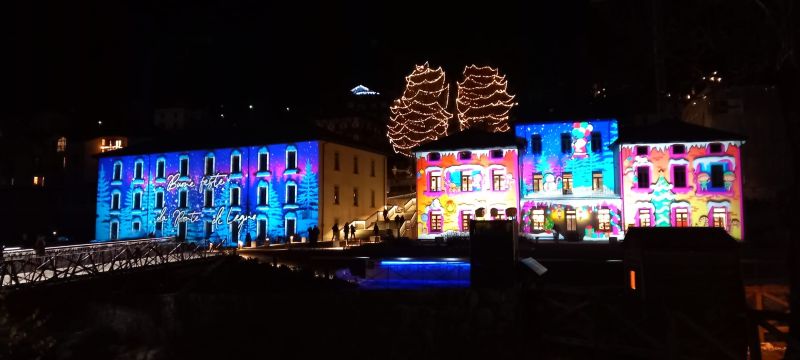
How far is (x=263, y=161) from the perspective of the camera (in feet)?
121

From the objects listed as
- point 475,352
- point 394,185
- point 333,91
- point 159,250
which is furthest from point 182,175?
point 333,91

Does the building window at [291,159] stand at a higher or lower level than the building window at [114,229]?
higher

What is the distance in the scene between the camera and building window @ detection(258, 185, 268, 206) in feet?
119

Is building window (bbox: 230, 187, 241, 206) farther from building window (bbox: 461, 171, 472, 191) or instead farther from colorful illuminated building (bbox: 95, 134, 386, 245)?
building window (bbox: 461, 171, 472, 191)

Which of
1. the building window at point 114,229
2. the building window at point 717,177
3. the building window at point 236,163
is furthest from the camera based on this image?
the building window at point 114,229

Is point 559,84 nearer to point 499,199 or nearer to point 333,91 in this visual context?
point 499,199

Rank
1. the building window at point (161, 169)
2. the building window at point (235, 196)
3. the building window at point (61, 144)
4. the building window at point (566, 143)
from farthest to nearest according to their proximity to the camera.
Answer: the building window at point (61, 144) < the building window at point (161, 169) < the building window at point (235, 196) < the building window at point (566, 143)

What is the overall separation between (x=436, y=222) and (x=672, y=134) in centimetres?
1479

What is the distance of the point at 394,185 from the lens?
4922 centimetres

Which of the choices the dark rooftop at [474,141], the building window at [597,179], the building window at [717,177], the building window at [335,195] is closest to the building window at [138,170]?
the building window at [335,195]

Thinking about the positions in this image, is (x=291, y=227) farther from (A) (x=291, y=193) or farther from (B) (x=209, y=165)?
(B) (x=209, y=165)

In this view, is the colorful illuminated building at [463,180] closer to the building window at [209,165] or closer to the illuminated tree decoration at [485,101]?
the illuminated tree decoration at [485,101]

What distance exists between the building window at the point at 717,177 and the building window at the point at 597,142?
20.3ft

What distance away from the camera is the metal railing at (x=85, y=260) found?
17094 mm
